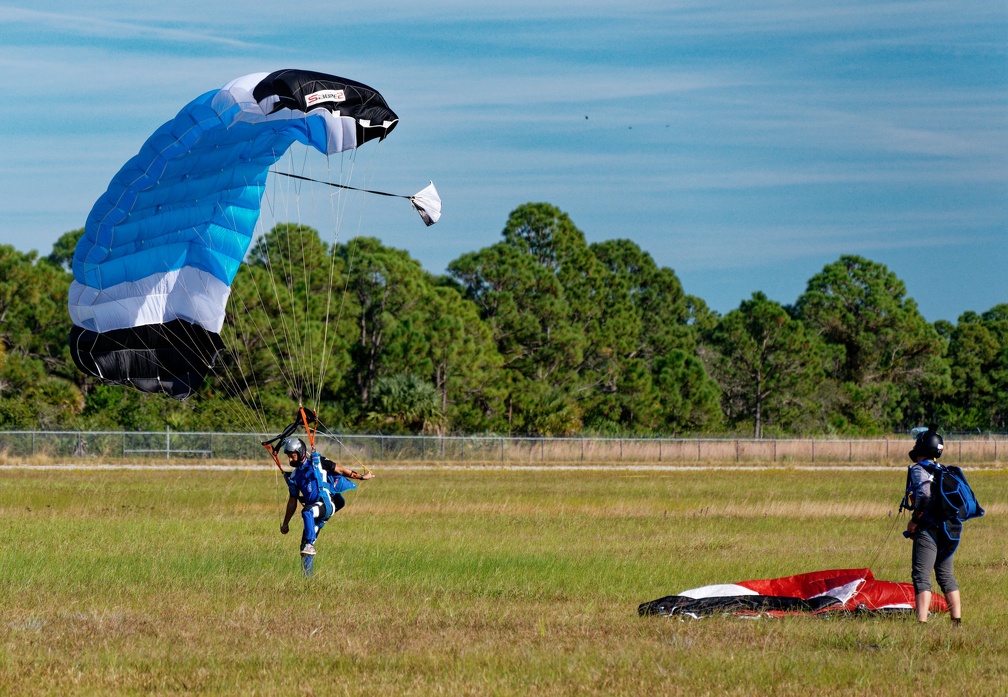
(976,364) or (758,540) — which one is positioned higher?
(976,364)

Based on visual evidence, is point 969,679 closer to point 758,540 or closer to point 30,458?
point 758,540

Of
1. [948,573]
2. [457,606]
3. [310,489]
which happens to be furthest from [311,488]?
[948,573]

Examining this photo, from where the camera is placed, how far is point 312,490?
1283 centimetres

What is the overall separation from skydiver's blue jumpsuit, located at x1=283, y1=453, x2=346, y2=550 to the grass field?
1.77 feet

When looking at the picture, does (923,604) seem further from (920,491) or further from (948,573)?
(920,491)

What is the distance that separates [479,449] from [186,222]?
3002 cm

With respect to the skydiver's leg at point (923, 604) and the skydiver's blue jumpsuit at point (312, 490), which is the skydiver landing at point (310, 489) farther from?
the skydiver's leg at point (923, 604)

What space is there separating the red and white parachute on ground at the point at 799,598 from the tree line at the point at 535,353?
74.9 feet

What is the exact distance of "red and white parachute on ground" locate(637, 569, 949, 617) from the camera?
10578 mm

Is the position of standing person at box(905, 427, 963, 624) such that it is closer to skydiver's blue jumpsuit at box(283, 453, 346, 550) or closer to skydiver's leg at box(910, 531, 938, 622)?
skydiver's leg at box(910, 531, 938, 622)

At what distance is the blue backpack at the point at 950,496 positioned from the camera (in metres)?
9.93

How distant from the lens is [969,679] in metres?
8.14

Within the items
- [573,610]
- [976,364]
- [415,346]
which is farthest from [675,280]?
[573,610]

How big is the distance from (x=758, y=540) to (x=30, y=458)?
1138 inches
